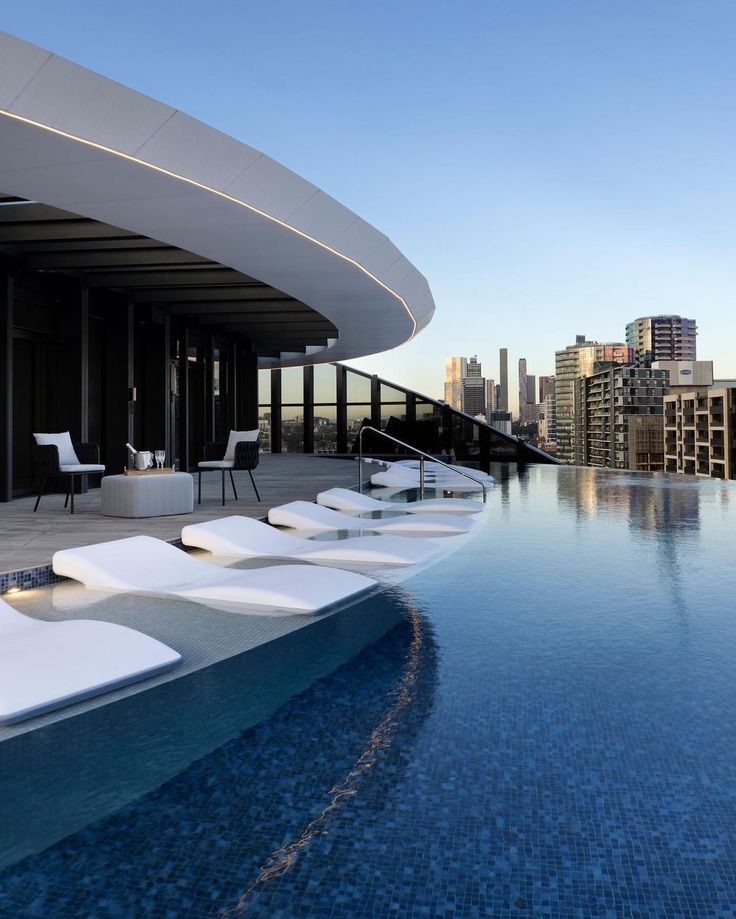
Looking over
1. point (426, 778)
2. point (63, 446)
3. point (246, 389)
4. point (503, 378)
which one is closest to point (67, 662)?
point (426, 778)

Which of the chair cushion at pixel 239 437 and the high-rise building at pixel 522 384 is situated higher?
the high-rise building at pixel 522 384

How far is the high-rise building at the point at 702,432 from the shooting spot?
3344 inches

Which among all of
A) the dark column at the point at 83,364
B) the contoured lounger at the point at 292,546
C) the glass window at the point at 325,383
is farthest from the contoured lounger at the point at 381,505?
the glass window at the point at 325,383

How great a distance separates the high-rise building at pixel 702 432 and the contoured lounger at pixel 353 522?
84.7m

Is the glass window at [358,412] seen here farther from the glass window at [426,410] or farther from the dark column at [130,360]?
the dark column at [130,360]

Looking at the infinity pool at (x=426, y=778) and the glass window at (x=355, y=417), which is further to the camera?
the glass window at (x=355, y=417)

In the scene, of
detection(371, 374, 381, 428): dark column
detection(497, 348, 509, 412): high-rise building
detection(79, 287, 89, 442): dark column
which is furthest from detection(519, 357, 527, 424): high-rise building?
detection(79, 287, 89, 442): dark column

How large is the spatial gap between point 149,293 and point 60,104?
7741mm

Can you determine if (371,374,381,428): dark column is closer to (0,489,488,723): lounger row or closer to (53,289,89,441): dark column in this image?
(53,289,89,441): dark column

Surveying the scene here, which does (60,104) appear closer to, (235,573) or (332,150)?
(235,573)

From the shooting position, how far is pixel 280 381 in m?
25.1

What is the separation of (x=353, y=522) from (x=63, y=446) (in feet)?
12.0

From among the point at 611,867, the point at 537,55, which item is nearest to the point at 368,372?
the point at 537,55

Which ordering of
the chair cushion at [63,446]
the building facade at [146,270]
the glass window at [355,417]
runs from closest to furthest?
the building facade at [146,270]
the chair cushion at [63,446]
the glass window at [355,417]
